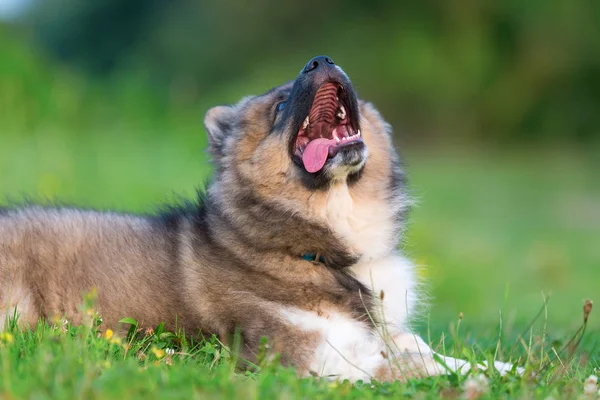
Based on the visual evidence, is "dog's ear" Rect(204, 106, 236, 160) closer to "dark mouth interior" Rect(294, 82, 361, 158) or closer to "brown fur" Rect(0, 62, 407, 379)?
"brown fur" Rect(0, 62, 407, 379)

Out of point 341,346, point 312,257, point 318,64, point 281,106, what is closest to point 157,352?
point 341,346

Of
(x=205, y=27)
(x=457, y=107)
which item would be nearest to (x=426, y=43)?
(x=457, y=107)

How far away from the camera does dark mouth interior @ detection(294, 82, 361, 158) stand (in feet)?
16.0

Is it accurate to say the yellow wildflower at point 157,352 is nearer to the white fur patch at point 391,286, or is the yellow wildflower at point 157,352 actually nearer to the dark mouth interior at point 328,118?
the white fur patch at point 391,286

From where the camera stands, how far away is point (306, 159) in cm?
468

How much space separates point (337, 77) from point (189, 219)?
3.72 ft

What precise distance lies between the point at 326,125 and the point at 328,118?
0.04m

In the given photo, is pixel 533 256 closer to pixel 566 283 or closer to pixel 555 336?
pixel 566 283

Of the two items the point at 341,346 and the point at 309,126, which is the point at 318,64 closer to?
the point at 309,126

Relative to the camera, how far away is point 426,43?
85.1 feet

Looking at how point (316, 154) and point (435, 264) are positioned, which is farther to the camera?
point (435, 264)

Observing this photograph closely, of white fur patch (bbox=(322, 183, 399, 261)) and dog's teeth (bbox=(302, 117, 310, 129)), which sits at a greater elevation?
dog's teeth (bbox=(302, 117, 310, 129))

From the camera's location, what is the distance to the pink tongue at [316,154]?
15.2ft

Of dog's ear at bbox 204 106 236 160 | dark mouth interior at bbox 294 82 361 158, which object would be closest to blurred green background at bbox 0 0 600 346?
dog's ear at bbox 204 106 236 160
